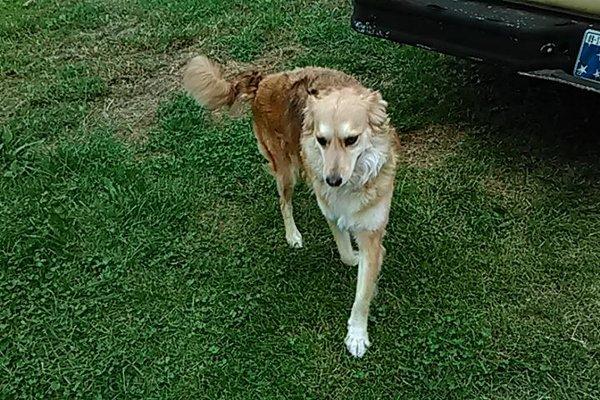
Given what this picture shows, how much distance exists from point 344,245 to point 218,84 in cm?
95

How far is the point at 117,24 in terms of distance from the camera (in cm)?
564

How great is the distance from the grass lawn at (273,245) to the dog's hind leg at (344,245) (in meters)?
0.06

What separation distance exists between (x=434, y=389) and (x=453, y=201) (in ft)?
3.87

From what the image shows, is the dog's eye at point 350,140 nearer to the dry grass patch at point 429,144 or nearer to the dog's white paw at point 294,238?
the dog's white paw at point 294,238

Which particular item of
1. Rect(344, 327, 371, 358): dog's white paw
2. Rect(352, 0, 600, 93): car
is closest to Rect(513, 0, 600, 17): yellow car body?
Rect(352, 0, 600, 93): car

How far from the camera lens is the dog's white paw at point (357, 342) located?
315cm

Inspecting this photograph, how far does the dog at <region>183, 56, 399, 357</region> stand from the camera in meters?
2.87

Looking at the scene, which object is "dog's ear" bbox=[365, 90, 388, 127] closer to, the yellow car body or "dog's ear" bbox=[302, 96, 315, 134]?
"dog's ear" bbox=[302, 96, 315, 134]

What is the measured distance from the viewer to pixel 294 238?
3738 mm

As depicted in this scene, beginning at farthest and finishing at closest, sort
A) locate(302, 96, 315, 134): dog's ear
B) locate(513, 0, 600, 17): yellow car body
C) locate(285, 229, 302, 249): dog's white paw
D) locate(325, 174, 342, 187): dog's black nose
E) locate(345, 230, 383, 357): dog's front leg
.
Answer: locate(285, 229, 302, 249): dog's white paw → locate(513, 0, 600, 17): yellow car body → locate(345, 230, 383, 357): dog's front leg → locate(302, 96, 315, 134): dog's ear → locate(325, 174, 342, 187): dog's black nose

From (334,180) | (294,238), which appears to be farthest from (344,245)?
(334,180)

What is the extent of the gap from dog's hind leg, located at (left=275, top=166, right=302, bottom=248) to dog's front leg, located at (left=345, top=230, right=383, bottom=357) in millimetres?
597

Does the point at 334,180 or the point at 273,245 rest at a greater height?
the point at 334,180

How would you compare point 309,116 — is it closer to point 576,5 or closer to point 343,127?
point 343,127
